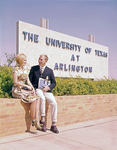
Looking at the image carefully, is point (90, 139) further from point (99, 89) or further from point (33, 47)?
point (33, 47)

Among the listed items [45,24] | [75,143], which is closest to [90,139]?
[75,143]

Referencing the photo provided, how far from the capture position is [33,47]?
19.3 meters

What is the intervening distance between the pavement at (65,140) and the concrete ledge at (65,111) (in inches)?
10.0

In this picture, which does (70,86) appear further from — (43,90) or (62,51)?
(62,51)

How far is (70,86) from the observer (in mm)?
6773

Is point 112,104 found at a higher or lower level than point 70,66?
lower

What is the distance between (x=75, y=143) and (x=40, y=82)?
6.06 feet

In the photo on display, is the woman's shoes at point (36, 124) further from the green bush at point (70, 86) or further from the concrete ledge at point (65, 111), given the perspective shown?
the green bush at point (70, 86)

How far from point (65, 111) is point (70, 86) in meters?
1.07

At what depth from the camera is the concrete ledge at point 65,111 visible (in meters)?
4.55

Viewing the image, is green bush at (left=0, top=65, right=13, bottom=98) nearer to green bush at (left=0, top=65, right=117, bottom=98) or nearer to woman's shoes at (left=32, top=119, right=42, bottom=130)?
green bush at (left=0, top=65, right=117, bottom=98)

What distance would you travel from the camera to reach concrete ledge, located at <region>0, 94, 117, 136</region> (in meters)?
4.55

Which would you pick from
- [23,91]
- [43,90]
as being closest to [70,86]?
[43,90]

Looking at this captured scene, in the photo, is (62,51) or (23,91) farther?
(62,51)
